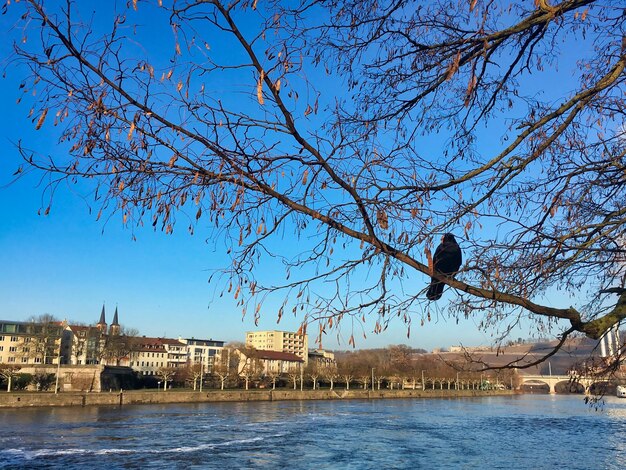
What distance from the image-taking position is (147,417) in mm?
51656

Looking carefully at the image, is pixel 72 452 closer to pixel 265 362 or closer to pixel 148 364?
pixel 148 364

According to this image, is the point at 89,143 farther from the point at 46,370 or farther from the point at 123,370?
the point at 123,370

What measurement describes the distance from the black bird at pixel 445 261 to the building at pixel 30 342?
90.3 m

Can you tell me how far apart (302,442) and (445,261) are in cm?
3226

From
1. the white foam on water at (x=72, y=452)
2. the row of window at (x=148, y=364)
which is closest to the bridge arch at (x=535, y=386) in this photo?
the row of window at (x=148, y=364)

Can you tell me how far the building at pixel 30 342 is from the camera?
9277cm

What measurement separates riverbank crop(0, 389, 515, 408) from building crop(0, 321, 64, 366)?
19.7 meters

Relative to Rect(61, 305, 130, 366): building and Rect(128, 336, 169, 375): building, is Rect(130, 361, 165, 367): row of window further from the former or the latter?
Rect(61, 305, 130, 366): building

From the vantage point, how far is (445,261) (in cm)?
418

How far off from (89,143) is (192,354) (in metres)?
166

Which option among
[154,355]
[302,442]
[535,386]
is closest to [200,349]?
[154,355]

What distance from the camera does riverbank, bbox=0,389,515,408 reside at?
6191 cm

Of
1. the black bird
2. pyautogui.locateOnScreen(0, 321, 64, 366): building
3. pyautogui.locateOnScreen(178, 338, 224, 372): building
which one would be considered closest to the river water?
the black bird

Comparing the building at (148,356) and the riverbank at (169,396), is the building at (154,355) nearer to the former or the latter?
the building at (148,356)
